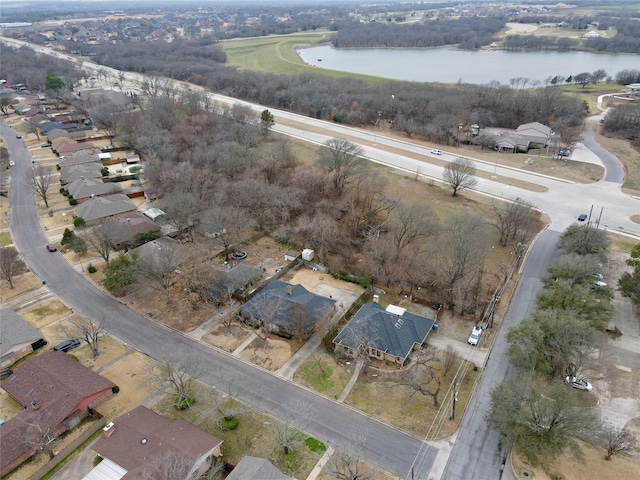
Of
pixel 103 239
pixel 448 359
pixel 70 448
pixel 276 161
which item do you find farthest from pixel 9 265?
pixel 448 359

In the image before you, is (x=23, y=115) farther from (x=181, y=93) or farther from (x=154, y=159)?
(x=154, y=159)

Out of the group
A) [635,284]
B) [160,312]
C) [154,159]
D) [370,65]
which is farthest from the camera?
[370,65]

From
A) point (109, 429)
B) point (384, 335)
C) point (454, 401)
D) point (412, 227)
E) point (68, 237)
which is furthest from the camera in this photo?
point (68, 237)

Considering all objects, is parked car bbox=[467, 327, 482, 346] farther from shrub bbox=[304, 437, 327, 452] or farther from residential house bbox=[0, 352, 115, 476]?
residential house bbox=[0, 352, 115, 476]

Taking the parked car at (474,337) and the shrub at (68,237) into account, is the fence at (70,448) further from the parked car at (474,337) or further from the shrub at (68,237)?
the parked car at (474,337)

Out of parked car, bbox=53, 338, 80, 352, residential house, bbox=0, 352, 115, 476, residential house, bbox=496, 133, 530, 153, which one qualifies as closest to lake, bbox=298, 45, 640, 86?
residential house, bbox=496, 133, 530, 153

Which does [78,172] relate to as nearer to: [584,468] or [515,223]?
[515,223]

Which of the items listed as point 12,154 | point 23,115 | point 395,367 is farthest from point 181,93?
point 395,367
